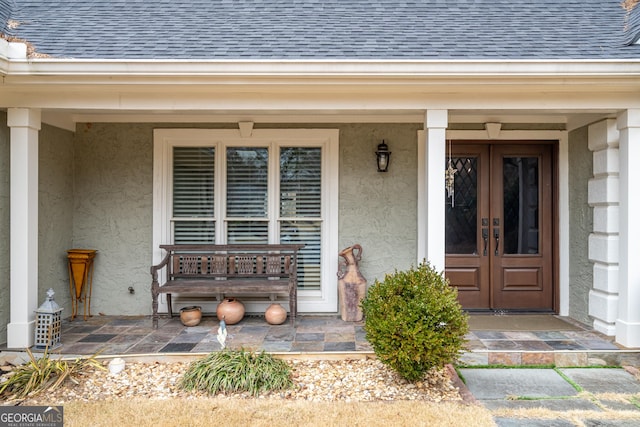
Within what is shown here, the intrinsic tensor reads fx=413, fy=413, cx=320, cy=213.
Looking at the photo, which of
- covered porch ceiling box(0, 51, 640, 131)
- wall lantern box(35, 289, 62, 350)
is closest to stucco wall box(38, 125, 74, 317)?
wall lantern box(35, 289, 62, 350)

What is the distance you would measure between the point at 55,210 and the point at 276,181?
99.4 inches

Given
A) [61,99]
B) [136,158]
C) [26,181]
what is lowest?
[26,181]

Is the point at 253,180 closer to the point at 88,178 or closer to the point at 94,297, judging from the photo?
the point at 88,178

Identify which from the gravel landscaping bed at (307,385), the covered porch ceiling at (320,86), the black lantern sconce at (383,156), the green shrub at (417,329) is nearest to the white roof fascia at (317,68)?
the covered porch ceiling at (320,86)

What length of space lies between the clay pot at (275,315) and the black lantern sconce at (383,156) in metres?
2.01

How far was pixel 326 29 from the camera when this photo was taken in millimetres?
4309

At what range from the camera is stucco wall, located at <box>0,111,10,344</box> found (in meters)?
3.89

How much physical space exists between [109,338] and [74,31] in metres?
3.11

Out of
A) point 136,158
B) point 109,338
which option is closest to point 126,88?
point 136,158

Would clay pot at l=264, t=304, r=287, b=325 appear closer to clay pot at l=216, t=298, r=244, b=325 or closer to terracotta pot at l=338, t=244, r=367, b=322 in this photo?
clay pot at l=216, t=298, r=244, b=325

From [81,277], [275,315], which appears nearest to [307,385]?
[275,315]

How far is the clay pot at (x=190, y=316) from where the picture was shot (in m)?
4.51

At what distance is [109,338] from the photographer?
13.6 feet

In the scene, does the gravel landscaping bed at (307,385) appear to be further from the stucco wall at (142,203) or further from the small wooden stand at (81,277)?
the small wooden stand at (81,277)
